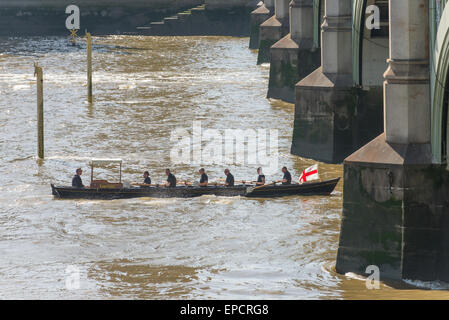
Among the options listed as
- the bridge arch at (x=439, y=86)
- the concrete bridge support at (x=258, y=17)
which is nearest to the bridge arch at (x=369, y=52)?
the bridge arch at (x=439, y=86)

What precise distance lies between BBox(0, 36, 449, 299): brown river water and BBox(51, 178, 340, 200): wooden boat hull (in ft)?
1.15

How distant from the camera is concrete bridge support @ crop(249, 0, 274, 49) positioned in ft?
306

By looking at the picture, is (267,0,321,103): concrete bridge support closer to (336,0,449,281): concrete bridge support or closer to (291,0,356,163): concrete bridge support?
(291,0,356,163): concrete bridge support

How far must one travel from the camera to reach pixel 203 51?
9619 cm

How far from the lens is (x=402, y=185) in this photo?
2588 centimetres

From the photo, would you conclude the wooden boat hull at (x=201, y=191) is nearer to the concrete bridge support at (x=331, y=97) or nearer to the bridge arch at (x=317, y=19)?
the concrete bridge support at (x=331, y=97)

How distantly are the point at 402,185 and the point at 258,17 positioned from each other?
232 ft

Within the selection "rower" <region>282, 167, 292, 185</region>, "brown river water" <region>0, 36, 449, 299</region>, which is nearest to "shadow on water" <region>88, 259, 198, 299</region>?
"brown river water" <region>0, 36, 449, 299</region>

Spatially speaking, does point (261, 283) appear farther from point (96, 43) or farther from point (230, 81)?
point (96, 43)

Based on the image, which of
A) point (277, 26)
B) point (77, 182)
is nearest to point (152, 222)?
point (77, 182)

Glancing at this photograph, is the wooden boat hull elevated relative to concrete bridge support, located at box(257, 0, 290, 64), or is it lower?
lower

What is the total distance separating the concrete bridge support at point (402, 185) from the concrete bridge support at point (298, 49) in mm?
30258

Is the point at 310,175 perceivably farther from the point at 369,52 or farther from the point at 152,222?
the point at 369,52
